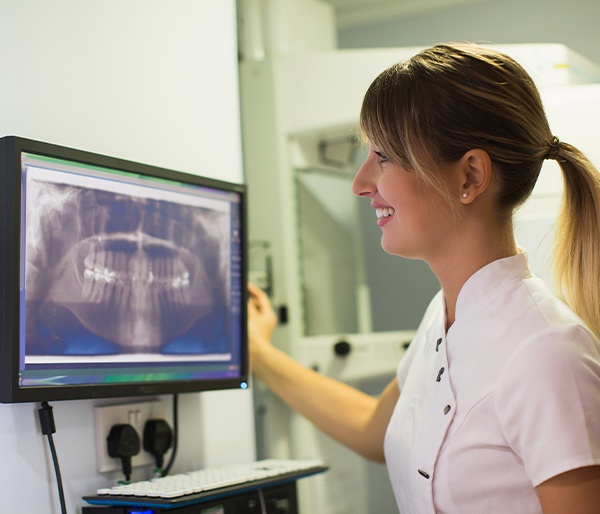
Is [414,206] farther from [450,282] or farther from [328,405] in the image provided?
[328,405]

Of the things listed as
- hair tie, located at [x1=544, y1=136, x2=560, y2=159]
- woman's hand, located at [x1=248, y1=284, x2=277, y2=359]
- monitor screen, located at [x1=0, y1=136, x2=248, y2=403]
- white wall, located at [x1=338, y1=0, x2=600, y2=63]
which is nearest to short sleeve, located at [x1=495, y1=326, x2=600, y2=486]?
hair tie, located at [x1=544, y1=136, x2=560, y2=159]

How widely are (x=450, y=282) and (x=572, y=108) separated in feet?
Answer: 2.38

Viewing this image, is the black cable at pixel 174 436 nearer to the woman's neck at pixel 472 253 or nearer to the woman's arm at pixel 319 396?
the woman's arm at pixel 319 396

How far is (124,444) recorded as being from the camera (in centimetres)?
126

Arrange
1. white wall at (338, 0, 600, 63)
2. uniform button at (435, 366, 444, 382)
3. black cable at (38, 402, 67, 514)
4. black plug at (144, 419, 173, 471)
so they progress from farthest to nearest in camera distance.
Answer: white wall at (338, 0, 600, 63) → black plug at (144, 419, 173, 471) → uniform button at (435, 366, 444, 382) → black cable at (38, 402, 67, 514)

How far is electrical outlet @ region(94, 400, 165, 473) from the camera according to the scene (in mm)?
1252

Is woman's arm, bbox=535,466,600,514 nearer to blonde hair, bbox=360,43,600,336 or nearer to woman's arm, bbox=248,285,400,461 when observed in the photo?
blonde hair, bbox=360,43,600,336

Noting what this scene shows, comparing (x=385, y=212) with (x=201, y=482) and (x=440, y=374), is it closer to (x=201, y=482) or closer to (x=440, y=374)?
(x=440, y=374)

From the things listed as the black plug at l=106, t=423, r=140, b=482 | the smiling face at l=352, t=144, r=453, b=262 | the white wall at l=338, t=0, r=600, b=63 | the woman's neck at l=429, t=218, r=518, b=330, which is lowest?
the black plug at l=106, t=423, r=140, b=482

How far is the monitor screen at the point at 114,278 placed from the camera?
3.51 feet

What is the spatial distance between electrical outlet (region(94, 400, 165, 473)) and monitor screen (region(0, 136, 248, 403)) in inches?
2.6

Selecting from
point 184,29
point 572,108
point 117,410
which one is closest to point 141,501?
point 117,410

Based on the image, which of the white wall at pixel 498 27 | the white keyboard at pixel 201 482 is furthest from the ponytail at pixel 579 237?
the white wall at pixel 498 27

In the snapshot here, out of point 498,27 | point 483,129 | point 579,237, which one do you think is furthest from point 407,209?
point 498,27
